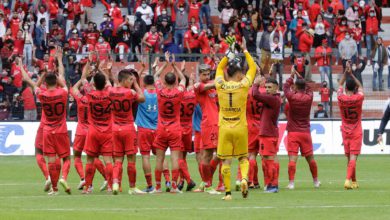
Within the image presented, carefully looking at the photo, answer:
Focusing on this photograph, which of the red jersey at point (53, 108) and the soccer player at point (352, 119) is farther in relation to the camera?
the soccer player at point (352, 119)

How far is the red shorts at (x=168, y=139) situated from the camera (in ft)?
72.6

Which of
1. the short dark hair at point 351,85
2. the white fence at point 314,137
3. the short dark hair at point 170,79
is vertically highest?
the short dark hair at point 170,79

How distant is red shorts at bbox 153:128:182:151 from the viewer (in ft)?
Answer: 72.6

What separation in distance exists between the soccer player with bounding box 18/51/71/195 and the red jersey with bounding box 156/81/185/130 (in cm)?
175

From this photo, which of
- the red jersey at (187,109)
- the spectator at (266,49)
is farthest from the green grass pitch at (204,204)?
the spectator at (266,49)

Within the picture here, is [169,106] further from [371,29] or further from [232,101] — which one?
[371,29]

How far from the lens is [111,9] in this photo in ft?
145

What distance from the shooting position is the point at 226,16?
44.7 metres

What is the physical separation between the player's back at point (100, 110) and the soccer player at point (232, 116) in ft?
7.88

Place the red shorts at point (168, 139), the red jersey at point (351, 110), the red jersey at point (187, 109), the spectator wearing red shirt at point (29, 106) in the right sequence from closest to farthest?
the red shorts at point (168, 139) → the red jersey at point (187, 109) → the red jersey at point (351, 110) → the spectator wearing red shirt at point (29, 106)

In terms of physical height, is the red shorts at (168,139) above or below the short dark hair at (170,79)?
below

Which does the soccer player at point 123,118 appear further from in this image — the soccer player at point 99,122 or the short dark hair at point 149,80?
the short dark hair at point 149,80

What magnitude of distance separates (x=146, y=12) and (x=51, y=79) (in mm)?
22487

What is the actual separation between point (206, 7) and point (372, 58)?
824cm
